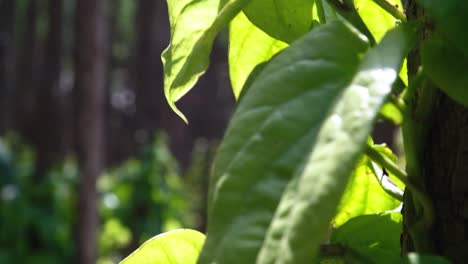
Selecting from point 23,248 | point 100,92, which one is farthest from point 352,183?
point 23,248

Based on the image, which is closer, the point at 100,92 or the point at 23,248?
the point at 100,92

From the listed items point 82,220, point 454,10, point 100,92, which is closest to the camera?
point 454,10

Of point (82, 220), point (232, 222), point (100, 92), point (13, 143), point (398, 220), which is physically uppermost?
point (232, 222)

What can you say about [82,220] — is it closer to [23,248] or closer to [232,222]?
[23,248]

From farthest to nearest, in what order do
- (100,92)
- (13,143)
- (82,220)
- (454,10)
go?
(13,143) → (82,220) → (100,92) → (454,10)

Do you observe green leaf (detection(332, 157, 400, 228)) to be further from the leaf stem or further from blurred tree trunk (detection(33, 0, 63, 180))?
blurred tree trunk (detection(33, 0, 63, 180))

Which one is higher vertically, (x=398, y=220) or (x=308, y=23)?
(x=308, y=23)

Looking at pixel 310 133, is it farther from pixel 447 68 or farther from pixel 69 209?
pixel 69 209

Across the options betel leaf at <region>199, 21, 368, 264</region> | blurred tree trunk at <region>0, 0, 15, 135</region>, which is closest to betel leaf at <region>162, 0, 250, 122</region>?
betel leaf at <region>199, 21, 368, 264</region>
